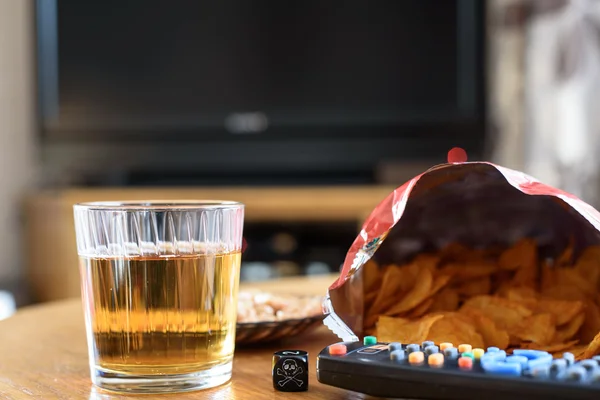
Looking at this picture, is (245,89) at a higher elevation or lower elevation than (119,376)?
higher

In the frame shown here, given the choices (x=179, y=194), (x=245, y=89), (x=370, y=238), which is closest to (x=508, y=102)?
(x=245, y=89)

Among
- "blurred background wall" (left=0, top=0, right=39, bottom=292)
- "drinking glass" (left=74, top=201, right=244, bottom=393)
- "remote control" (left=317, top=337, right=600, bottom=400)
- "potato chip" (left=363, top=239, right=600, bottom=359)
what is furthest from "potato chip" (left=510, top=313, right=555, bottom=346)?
"blurred background wall" (left=0, top=0, right=39, bottom=292)

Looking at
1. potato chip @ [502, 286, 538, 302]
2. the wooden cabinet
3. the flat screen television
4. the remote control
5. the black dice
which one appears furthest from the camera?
the flat screen television

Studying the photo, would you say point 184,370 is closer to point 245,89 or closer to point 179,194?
point 179,194

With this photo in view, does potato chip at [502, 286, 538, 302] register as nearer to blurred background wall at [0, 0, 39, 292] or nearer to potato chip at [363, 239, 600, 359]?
potato chip at [363, 239, 600, 359]

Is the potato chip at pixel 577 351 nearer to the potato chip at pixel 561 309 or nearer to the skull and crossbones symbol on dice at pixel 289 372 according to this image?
the potato chip at pixel 561 309
